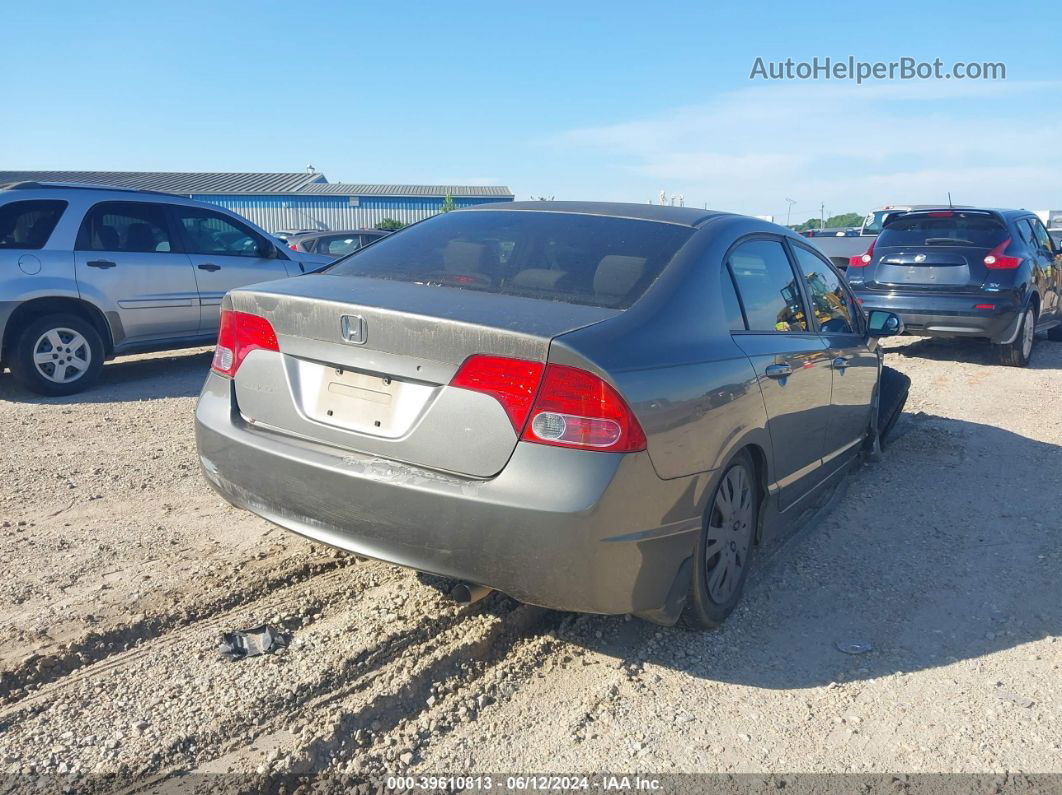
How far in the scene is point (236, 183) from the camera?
5462cm

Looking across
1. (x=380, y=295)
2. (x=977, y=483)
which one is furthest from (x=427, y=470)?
(x=977, y=483)

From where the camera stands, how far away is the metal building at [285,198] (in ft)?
160

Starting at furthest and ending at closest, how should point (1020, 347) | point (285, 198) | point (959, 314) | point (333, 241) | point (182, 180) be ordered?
point (182, 180) < point (285, 198) < point (333, 241) < point (1020, 347) < point (959, 314)

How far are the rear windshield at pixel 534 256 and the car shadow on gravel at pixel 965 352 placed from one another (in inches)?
326

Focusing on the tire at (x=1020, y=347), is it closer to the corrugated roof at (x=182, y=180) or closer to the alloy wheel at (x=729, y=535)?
the alloy wheel at (x=729, y=535)

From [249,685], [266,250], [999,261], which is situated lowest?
[249,685]

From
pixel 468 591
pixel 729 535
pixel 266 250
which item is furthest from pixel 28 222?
pixel 729 535

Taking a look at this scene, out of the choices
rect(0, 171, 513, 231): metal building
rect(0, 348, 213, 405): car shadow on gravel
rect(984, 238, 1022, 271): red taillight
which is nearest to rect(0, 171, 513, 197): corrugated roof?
rect(0, 171, 513, 231): metal building

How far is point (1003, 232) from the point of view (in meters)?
10.2

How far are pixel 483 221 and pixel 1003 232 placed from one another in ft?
27.6

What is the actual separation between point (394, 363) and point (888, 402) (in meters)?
4.37

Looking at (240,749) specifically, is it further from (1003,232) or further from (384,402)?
(1003,232)

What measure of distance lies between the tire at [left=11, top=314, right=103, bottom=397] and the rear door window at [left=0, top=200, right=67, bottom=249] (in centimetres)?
66

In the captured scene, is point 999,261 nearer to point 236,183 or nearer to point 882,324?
point 882,324
